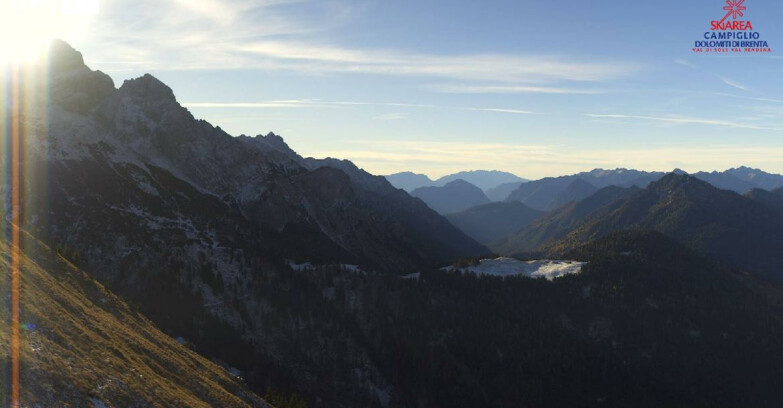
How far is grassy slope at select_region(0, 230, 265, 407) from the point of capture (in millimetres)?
47531

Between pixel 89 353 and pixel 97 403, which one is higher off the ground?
pixel 89 353

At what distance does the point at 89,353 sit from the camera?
5819 cm

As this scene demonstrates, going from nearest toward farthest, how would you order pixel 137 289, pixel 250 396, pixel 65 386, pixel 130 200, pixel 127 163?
pixel 65 386 → pixel 250 396 → pixel 137 289 → pixel 130 200 → pixel 127 163

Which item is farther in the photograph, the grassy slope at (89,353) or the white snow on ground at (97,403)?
the white snow on ground at (97,403)

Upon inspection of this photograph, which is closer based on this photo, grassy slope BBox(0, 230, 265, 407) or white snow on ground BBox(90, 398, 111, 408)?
grassy slope BBox(0, 230, 265, 407)

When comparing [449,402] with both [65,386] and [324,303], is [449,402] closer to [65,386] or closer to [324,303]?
[324,303]

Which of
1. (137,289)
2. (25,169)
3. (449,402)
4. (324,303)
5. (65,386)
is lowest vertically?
(449,402)

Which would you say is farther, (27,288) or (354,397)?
(354,397)

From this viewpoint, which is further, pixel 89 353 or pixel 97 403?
pixel 89 353

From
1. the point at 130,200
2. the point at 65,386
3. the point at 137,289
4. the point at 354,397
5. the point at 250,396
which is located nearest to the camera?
the point at 65,386

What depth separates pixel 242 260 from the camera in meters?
181

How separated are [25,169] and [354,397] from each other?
13069cm

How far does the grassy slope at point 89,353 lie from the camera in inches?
1871

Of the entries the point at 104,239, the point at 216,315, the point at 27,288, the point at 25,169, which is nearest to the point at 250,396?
the point at 27,288
